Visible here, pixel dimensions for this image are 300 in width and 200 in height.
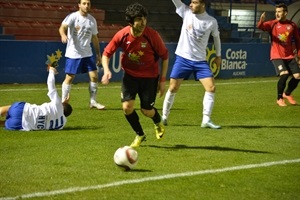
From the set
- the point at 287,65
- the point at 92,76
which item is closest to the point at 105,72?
the point at 92,76

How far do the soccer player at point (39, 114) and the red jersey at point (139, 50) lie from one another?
1.66 meters

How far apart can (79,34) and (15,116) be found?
4.13 metres

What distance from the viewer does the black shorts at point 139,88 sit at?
34.9 ft

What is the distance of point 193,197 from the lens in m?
7.70

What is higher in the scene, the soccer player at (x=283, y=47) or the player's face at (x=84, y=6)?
the player's face at (x=84, y=6)

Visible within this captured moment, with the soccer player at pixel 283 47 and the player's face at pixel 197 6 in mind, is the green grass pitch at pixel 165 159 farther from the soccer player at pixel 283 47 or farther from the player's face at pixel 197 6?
the player's face at pixel 197 6

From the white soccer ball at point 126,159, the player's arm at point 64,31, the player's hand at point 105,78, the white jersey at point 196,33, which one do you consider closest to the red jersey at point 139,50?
the player's hand at point 105,78

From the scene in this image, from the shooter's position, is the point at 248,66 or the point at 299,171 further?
the point at 248,66

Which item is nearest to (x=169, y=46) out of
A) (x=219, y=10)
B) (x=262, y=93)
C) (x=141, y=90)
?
(x=262, y=93)

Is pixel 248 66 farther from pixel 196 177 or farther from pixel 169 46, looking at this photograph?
pixel 196 177

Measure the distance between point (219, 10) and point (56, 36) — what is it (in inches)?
412

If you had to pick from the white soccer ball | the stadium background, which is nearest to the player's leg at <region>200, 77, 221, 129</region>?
the white soccer ball

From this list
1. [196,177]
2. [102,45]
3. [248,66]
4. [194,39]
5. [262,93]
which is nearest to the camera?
[196,177]

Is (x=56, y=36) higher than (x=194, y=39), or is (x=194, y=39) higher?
(x=194, y=39)
